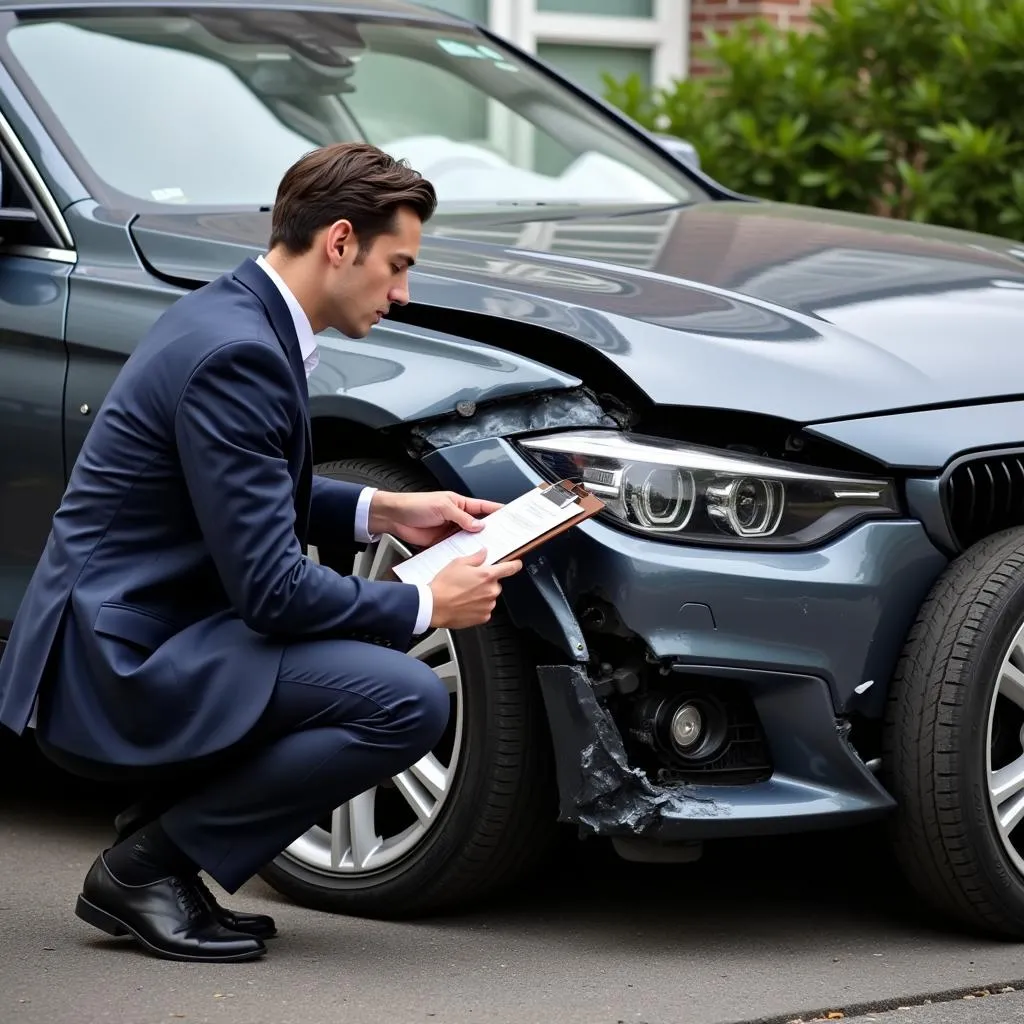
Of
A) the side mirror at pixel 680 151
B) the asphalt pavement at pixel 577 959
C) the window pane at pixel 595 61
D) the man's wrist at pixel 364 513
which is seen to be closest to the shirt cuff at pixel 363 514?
the man's wrist at pixel 364 513

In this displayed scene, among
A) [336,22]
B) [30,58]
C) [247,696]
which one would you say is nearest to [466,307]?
[247,696]

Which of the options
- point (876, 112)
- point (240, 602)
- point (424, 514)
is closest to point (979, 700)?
point (424, 514)

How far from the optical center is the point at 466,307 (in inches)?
152

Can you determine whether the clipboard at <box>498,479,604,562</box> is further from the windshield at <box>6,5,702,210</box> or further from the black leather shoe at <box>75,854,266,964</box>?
the windshield at <box>6,5,702,210</box>

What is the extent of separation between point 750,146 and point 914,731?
468 cm

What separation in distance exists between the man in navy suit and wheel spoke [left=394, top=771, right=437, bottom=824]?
0.91 feet

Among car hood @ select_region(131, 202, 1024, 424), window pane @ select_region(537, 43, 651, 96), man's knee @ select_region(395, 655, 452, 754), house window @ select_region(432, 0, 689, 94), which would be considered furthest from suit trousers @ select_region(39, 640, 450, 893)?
window pane @ select_region(537, 43, 651, 96)

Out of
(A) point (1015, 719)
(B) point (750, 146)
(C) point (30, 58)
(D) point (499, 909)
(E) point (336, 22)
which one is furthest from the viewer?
(B) point (750, 146)

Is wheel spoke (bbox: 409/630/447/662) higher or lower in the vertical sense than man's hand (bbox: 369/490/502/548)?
lower

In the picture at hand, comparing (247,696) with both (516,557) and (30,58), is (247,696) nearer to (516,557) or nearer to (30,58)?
(516,557)

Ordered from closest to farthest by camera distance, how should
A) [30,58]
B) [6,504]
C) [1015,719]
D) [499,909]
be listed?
[1015,719] → [499,909] → [6,504] → [30,58]

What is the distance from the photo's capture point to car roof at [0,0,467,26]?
499cm

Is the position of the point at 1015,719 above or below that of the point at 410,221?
below

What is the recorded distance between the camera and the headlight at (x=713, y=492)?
3.60 m
